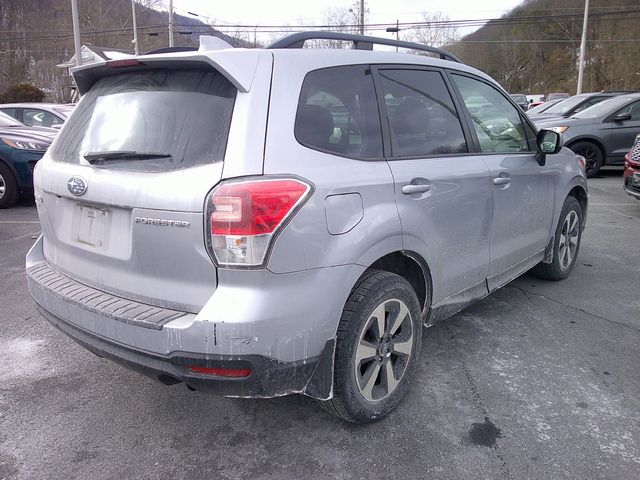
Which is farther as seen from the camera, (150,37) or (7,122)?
(150,37)

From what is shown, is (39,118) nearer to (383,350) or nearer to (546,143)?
Answer: (546,143)

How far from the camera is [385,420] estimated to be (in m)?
2.64

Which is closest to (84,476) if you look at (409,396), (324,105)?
(409,396)

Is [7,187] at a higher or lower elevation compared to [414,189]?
lower

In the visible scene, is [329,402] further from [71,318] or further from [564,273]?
[564,273]

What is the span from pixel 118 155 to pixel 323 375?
4.32 ft

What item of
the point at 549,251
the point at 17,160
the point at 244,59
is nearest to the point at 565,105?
the point at 549,251

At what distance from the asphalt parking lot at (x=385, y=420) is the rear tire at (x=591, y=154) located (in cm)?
800

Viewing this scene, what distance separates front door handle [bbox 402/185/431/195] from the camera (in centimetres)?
255

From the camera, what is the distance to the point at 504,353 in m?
3.35

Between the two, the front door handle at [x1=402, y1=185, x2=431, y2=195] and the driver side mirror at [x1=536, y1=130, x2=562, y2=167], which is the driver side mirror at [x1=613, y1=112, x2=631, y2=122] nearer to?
the driver side mirror at [x1=536, y1=130, x2=562, y2=167]

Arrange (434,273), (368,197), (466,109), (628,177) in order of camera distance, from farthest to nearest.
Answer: (628,177) < (466,109) < (434,273) < (368,197)

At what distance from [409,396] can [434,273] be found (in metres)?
0.69

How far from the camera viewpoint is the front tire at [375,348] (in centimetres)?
231
